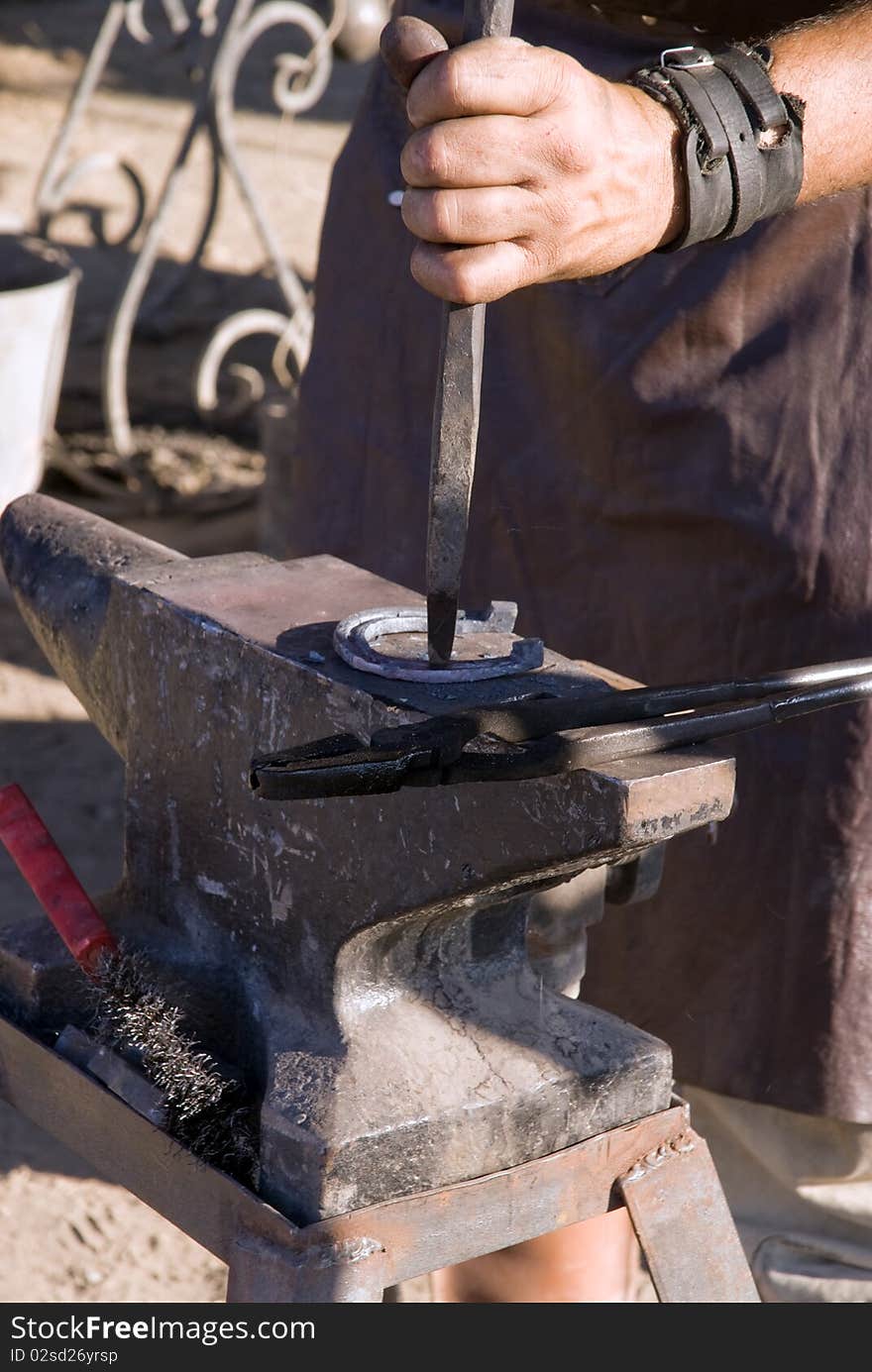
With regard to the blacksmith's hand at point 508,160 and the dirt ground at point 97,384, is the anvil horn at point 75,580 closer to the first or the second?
the blacksmith's hand at point 508,160

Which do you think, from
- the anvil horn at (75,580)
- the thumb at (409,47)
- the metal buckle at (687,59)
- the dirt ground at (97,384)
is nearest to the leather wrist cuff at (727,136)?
the metal buckle at (687,59)

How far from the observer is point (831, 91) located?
4.18 feet

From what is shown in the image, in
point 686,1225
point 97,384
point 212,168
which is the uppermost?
point 212,168

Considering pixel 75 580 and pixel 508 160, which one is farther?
pixel 75 580

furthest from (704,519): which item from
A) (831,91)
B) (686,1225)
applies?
(686,1225)

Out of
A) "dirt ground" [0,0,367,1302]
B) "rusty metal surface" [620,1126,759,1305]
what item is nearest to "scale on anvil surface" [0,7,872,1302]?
"rusty metal surface" [620,1126,759,1305]

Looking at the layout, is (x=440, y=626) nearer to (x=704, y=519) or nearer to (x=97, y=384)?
(x=704, y=519)

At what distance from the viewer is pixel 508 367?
5.54 ft

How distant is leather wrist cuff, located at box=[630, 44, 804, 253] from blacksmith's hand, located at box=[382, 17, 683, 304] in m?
0.04

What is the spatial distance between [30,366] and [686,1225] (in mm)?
3046

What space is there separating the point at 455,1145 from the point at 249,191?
3.56 meters

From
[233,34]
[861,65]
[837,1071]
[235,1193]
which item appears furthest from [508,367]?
[233,34]

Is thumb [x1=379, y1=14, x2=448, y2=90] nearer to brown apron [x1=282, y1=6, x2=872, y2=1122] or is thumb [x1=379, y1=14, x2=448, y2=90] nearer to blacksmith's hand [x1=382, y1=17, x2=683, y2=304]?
blacksmith's hand [x1=382, y1=17, x2=683, y2=304]

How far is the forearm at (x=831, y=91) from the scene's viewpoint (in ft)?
4.13
